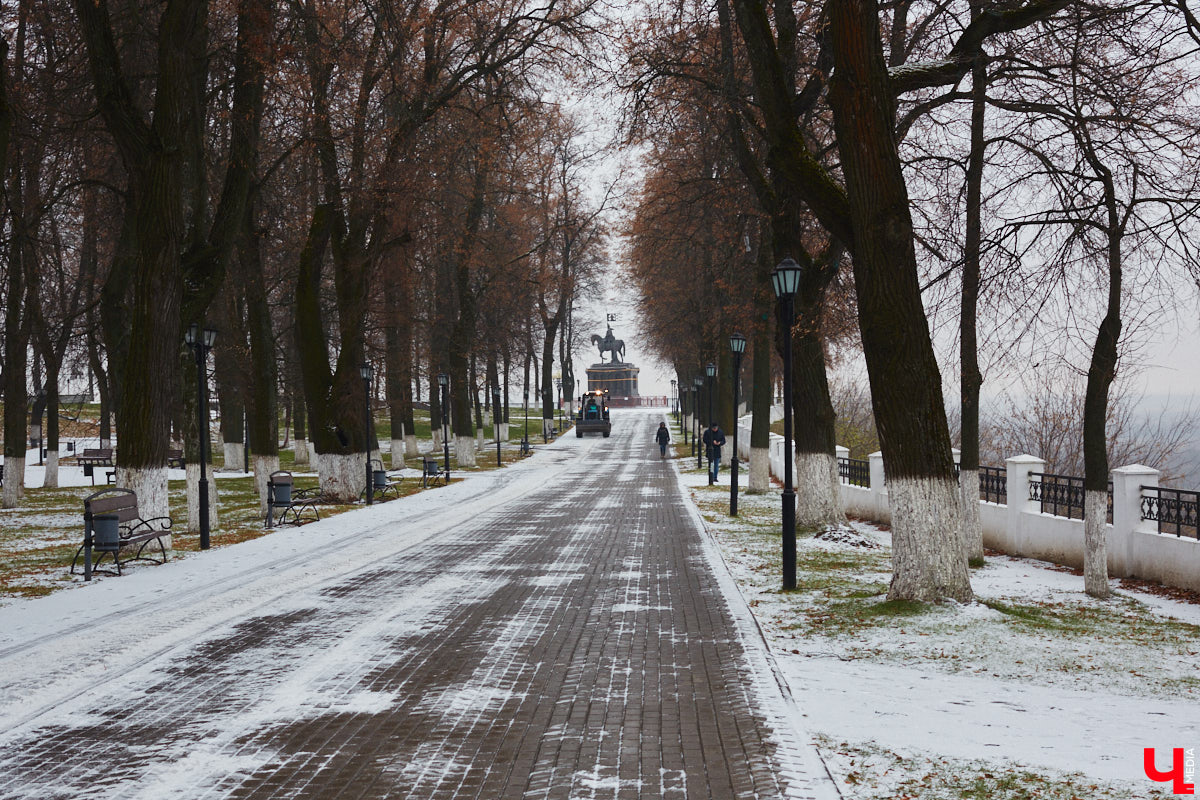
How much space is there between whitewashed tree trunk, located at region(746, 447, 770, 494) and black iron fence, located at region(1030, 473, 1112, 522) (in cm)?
1022

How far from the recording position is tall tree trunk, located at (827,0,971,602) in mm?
9953

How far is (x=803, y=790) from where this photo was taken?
5.14 meters

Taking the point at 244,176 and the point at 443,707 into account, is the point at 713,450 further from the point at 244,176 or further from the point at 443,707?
the point at 443,707

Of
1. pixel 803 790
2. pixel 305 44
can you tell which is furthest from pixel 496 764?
pixel 305 44

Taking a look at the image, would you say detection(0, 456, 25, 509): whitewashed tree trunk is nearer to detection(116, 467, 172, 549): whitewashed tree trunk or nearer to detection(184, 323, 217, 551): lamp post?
detection(184, 323, 217, 551): lamp post

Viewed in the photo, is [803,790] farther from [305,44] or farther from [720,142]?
[305,44]

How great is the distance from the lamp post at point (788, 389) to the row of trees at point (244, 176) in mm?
8139

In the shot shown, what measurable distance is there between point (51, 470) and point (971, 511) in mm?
27724

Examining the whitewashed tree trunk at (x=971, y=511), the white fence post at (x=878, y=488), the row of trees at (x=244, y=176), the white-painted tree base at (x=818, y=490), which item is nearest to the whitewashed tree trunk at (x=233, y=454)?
the row of trees at (x=244, y=176)

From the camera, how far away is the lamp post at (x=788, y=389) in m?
11.5

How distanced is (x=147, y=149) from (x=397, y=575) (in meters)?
7.85

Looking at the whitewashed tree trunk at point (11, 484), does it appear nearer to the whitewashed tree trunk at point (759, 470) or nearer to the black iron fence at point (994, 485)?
the whitewashed tree trunk at point (759, 470)

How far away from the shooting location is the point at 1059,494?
15.7 m

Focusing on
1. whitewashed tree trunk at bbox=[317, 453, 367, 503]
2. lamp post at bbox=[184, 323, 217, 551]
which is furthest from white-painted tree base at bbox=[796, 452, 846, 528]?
whitewashed tree trunk at bbox=[317, 453, 367, 503]
